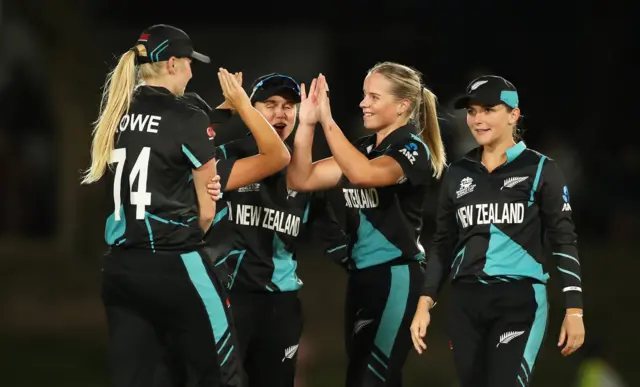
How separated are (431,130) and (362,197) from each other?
53 cm

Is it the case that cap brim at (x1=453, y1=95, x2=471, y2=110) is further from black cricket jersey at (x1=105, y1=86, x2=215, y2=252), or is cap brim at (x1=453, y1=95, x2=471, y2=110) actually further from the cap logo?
black cricket jersey at (x1=105, y1=86, x2=215, y2=252)

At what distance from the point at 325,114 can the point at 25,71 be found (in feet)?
40.0

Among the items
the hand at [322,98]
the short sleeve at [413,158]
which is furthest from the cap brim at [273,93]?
the short sleeve at [413,158]

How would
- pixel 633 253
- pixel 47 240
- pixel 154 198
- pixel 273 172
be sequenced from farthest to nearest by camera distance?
pixel 47 240 < pixel 633 253 < pixel 273 172 < pixel 154 198

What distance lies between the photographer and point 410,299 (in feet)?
18.5

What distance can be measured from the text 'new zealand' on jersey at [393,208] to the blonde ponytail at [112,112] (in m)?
1.30

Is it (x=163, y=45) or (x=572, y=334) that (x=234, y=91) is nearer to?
(x=163, y=45)

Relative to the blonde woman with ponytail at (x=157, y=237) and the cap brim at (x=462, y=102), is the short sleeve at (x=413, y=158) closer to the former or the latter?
the cap brim at (x=462, y=102)

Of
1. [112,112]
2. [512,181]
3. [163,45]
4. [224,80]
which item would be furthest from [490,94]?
[112,112]

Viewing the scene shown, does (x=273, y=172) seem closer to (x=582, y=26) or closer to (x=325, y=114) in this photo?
(x=325, y=114)

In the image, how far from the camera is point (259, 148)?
5.31 meters

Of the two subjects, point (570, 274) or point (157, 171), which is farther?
point (570, 274)

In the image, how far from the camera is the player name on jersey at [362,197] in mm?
5715

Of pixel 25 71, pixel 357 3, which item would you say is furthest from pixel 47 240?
pixel 357 3
